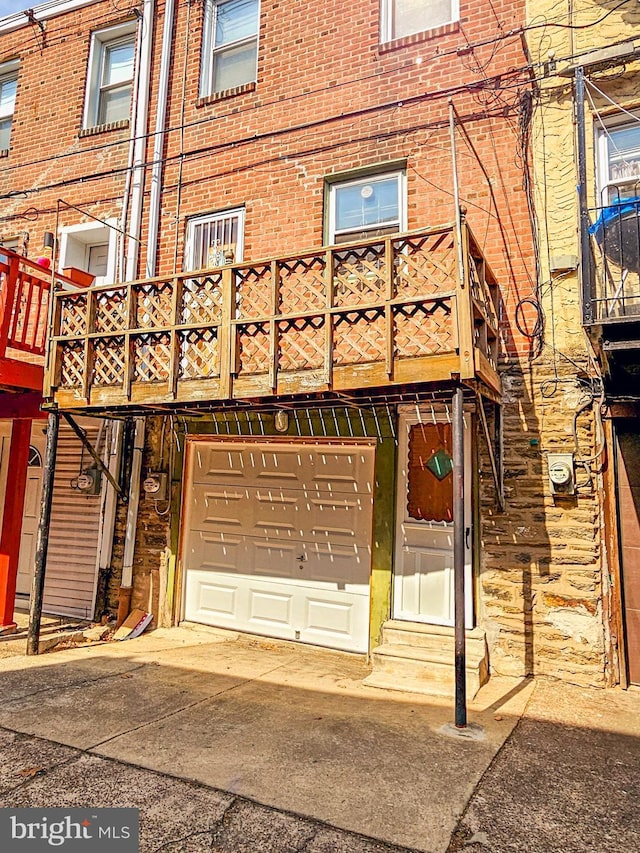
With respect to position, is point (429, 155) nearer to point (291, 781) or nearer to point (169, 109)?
point (169, 109)

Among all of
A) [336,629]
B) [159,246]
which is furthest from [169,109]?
[336,629]

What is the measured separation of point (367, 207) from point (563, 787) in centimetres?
630

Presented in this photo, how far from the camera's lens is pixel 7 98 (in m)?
10.3

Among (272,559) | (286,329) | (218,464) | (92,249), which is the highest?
(92,249)

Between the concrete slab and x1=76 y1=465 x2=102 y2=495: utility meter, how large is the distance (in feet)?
20.5

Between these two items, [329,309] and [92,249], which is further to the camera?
[92,249]

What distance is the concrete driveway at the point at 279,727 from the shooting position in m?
3.21

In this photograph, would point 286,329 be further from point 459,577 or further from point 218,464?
point 218,464

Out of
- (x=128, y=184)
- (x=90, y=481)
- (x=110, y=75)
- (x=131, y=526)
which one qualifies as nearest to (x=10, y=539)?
(x=90, y=481)

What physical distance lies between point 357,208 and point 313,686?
18.6 ft

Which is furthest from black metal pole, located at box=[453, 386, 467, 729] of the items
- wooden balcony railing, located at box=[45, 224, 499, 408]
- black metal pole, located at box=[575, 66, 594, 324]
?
black metal pole, located at box=[575, 66, 594, 324]

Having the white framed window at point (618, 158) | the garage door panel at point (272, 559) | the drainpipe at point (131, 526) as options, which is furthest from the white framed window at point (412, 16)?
the garage door panel at point (272, 559)

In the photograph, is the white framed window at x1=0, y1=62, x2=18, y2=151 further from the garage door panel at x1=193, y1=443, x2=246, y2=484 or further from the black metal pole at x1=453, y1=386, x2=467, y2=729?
the black metal pole at x1=453, y1=386, x2=467, y2=729

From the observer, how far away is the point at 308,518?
6.99 meters
